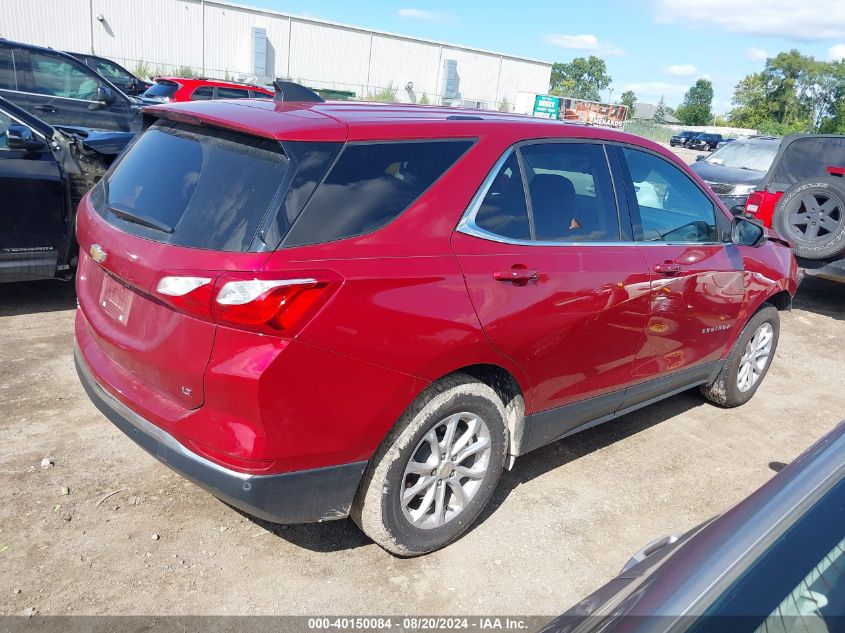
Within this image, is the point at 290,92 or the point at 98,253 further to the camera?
the point at 290,92

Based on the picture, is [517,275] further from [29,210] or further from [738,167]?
[738,167]

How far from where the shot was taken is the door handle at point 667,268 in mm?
3754

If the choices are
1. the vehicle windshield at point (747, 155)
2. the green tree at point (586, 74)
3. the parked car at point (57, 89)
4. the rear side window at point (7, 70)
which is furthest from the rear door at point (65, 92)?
the green tree at point (586, 74)

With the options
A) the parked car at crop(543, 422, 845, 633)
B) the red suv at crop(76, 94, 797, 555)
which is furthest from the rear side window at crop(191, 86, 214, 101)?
the parked car at crop(543, 422, 845, 633)

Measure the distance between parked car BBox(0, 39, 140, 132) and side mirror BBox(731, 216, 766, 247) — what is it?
779 cm

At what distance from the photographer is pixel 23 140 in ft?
16.8

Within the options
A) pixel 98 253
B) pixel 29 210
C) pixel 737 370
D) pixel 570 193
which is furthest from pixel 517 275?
pixel 29 210

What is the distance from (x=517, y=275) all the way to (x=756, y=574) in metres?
1.81

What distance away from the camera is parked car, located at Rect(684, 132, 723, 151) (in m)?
52.3

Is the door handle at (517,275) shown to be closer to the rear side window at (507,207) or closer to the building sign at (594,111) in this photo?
the rear side window at (507,207)

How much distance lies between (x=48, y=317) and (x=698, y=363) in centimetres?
473

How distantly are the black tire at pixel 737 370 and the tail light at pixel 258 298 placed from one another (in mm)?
3471

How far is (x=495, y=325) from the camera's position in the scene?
2922 mm

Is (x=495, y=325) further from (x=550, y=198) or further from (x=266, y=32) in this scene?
(x=266, y=32)
